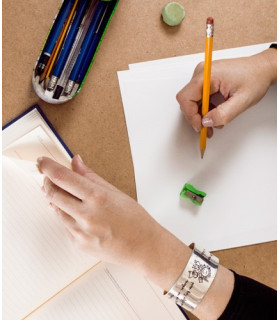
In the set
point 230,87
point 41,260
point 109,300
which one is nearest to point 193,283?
point 109,300

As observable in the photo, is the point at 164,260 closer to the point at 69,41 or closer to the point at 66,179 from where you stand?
the point at 66,179

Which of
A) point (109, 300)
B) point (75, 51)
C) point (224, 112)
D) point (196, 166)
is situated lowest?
point (109, 300)

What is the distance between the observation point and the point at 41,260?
79 centimetres

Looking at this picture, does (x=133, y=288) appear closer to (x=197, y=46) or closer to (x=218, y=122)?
(x=218, y=122)

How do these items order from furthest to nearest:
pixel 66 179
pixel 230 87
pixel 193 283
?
1. pixel 230 87
2. pixel 193 283
3. pixel 66 179

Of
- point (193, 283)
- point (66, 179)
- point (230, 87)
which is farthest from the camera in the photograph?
point (230, 87)

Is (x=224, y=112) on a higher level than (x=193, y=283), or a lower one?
higher

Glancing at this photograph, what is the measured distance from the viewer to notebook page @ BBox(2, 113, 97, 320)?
779 mm

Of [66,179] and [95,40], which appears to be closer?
[66,179]

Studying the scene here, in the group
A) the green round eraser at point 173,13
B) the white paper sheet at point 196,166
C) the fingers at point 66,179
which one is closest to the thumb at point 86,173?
the fingers at point 66,179

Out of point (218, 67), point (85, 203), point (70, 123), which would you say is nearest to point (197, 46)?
point (218, 67)

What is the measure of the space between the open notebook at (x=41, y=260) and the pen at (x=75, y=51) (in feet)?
0.22

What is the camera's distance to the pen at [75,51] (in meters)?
0.79

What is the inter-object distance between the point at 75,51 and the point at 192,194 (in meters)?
0.38
